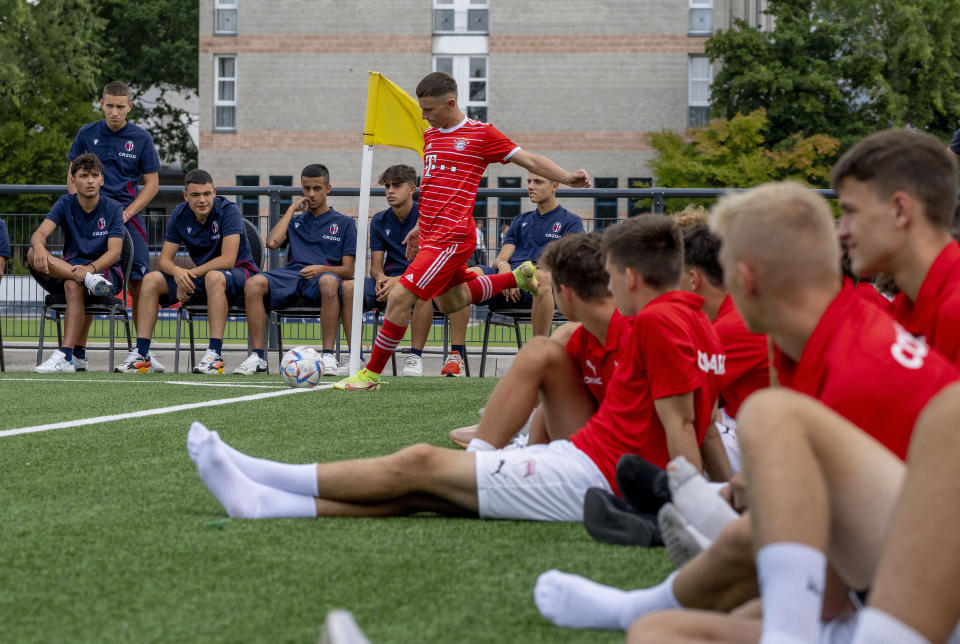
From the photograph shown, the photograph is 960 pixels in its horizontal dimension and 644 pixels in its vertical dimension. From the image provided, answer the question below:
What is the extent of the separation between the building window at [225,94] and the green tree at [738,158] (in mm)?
13959

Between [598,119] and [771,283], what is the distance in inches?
1422

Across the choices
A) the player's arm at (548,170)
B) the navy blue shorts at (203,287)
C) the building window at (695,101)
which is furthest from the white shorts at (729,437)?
the building window at (695,101)

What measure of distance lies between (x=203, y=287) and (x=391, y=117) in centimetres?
236

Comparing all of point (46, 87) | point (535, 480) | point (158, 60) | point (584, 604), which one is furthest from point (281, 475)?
point (158, 60)

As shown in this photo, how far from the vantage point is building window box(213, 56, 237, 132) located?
129ft

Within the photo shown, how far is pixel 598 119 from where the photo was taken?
37750mm

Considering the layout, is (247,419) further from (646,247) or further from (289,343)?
(289,343)

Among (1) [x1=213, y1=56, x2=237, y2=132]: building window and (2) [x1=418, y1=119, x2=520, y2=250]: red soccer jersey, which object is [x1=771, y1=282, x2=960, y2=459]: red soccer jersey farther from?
(1) [x1=213, y1=56, x2=237, y2=132]: building window

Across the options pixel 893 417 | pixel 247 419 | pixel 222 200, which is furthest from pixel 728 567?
pixel 222 200

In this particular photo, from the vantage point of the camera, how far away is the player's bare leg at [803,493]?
2.01m

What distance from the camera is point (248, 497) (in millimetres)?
3822

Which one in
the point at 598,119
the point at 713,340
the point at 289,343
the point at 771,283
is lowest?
the point at 289,343

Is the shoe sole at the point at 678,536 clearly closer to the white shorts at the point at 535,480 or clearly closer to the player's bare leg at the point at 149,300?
the white shorts at the point at 535,480

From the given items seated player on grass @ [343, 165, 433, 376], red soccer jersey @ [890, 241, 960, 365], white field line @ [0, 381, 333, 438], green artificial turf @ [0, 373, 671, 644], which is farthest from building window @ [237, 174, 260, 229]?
red soccer jersey @ [890, 241, 960, 365]
